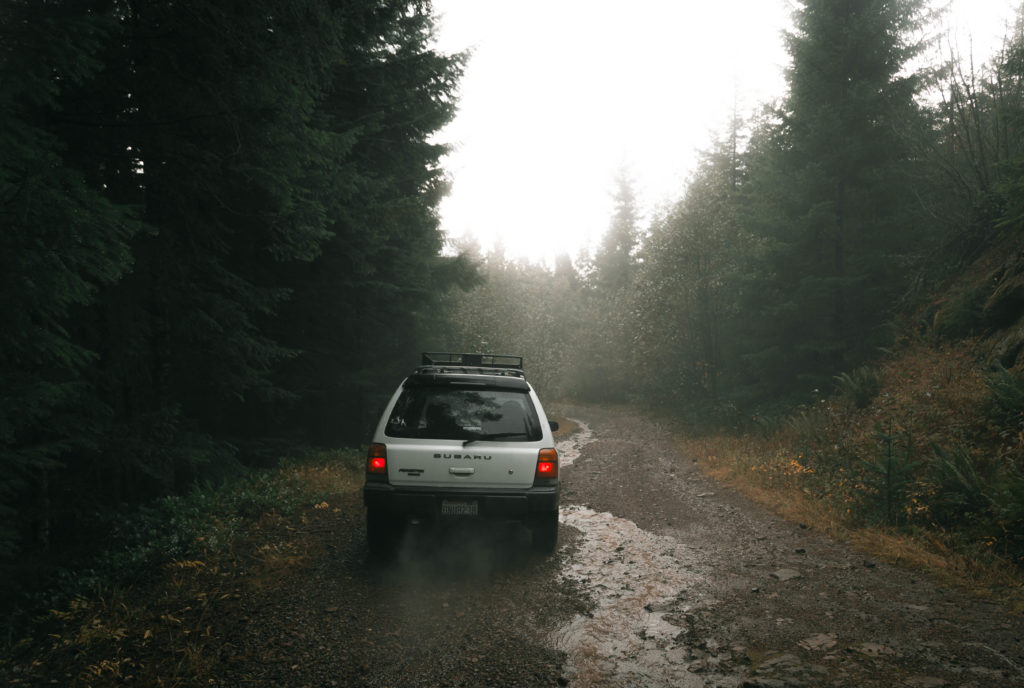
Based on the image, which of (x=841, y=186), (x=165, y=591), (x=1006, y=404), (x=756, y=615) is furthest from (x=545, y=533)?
(x=841, y=186)

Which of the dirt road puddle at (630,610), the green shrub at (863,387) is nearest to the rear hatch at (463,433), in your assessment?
the dirt road puddle at (630,610)

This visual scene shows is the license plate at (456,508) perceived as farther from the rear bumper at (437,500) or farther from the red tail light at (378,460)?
the red tail light at (378,460)

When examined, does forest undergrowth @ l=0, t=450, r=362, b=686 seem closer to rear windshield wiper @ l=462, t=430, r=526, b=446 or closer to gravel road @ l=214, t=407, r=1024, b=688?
gravel road @ l=214, t=407, r=1024, b=688

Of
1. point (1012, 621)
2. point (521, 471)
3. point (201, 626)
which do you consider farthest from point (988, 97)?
point (201, 626)

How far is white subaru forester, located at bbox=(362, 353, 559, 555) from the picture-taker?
20.8 feet

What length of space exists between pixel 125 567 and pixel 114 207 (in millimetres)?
3666

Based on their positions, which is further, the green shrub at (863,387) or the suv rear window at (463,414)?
the green shrub at (863,387)

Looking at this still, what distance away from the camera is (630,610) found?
217 inches

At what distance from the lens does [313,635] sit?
4.92 metres

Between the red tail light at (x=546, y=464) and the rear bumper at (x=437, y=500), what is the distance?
0.23 meters

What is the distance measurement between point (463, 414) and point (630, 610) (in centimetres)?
256

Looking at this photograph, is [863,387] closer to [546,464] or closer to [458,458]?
[546,464]

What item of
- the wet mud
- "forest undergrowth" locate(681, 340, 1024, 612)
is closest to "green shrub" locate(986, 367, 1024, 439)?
"forest undergrowth" locate(681, 340, 1024, 612)

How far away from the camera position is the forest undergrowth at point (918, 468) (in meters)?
6.53
